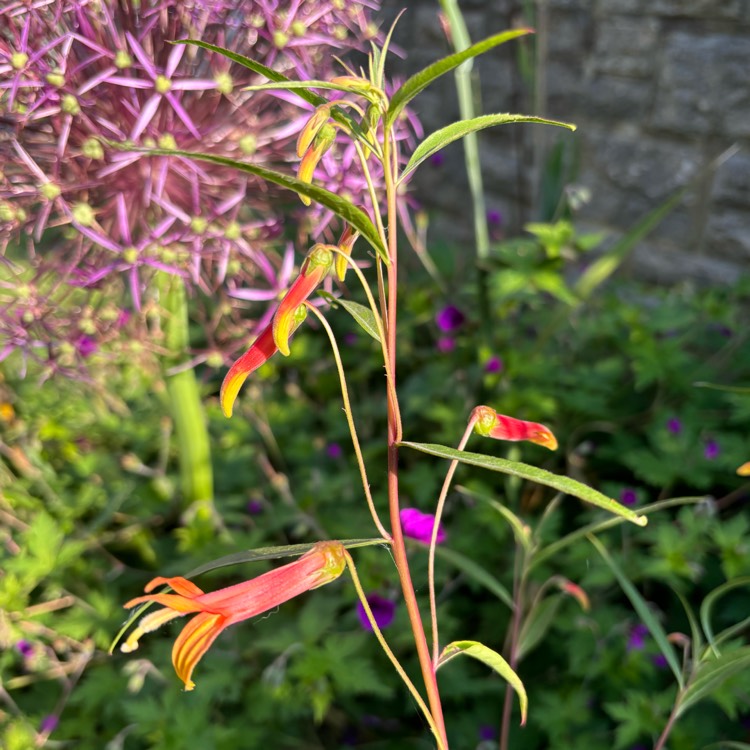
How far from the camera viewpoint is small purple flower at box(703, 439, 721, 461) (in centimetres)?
130

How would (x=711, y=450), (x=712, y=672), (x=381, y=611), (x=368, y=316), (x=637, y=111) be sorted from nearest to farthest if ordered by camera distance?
(x=368, y=316) < (x=712, y=672) < (x=381, y=611) < (x=711, y=450) < (x=637, y=111)

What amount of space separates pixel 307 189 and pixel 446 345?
1.25m

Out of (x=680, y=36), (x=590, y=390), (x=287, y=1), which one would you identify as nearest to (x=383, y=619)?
(x=590, y=390)

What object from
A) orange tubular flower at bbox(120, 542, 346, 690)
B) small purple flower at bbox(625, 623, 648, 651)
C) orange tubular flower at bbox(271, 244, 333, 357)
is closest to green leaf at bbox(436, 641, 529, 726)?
orange tubular flower at bbox(120, 542, 346, 690)

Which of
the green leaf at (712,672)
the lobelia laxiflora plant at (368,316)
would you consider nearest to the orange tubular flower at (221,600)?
the lobelia laxiflora plant at (368,316)

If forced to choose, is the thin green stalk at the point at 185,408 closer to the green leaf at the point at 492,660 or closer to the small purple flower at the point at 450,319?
the small purple flower at the point at 450,319

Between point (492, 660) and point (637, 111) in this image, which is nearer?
point (492, 660)

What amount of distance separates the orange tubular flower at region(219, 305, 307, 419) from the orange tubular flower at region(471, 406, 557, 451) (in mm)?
131

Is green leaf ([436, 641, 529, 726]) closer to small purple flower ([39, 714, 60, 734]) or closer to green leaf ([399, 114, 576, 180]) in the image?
green leaf ([399, 114, 576, 180])

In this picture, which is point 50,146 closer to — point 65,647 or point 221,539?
point 221,539

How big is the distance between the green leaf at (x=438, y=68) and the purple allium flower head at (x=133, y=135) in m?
0.57

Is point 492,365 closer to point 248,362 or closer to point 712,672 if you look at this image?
point 712,672

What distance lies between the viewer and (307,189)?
1.15 ft

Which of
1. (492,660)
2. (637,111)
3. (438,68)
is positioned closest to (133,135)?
(438,68)
